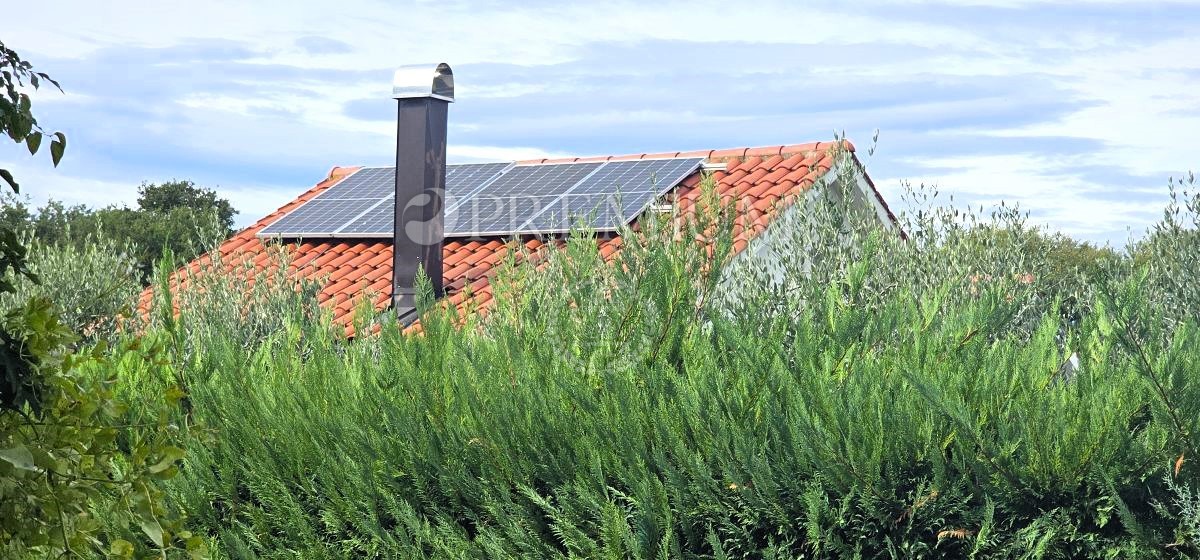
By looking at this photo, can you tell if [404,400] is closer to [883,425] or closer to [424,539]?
[424,539]

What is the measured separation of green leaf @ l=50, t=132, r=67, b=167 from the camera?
365 centimetres

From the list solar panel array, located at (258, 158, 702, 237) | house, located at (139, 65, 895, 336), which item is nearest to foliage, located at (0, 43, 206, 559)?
house, located at (139, 65, 895, 336)

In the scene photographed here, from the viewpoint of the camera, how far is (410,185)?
611 inches

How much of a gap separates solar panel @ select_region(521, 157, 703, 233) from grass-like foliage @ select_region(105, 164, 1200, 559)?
6.77m

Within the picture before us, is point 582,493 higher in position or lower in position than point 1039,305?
lower

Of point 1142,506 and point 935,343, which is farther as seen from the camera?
point 935,343

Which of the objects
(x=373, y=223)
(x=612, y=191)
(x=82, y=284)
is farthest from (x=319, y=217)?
(x=612, y=191)

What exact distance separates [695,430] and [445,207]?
12.6 meters

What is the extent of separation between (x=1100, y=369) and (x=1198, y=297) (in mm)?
2992

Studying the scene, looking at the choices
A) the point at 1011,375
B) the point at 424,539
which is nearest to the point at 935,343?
the point at 1011,375

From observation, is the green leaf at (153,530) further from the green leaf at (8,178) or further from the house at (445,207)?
the house at (445,207)

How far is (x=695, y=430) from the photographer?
16.6ft

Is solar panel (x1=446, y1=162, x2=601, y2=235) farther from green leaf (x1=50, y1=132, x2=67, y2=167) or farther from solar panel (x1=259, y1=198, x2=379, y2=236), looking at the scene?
green leaf (x1=50, y1=132, x2=67, y2=167)

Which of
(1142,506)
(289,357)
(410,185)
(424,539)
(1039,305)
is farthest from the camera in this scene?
(410,185)
